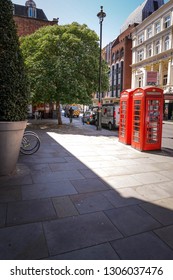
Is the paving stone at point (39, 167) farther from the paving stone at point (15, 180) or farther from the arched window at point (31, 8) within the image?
the arched window at point (31, 8)

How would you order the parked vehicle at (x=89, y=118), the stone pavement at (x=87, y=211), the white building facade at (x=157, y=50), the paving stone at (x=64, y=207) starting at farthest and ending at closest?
the white building facade at (x=157, y=50)
the parked vehicle at (x=89, y=118)
the paving stone at (x=64, y=207)
the stone pavement at (x=87, y=211)

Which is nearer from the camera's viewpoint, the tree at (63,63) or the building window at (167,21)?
the tree at (63,63)

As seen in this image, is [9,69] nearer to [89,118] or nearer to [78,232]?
[78,232]

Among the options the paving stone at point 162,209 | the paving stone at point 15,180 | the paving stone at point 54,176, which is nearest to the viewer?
the paving stone at point 162,209

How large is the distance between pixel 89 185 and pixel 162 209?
1.73m

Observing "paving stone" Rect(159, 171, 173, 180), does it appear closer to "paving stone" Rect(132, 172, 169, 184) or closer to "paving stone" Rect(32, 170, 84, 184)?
"paving stone" Rect(132, 172, 169, 184)

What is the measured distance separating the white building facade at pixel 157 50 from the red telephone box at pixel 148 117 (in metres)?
19.9

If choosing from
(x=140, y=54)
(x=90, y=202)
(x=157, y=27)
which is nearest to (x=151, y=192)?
(x=90, y=202)

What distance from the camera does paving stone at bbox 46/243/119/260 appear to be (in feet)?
8.32

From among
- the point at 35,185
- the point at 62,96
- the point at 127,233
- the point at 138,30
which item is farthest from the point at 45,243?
the point at 138,30

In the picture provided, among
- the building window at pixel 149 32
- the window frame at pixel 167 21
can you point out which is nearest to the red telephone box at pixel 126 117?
the window frame at pixel 167 21

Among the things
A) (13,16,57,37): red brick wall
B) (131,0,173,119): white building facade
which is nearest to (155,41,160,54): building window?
(131,0,173,119): white building facade

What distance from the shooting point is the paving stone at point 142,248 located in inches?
102

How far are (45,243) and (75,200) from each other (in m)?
1.38
